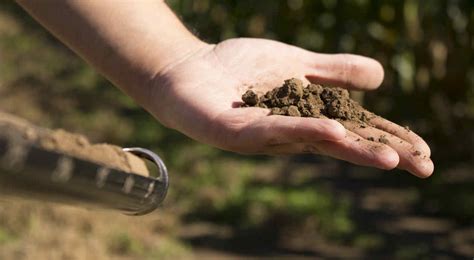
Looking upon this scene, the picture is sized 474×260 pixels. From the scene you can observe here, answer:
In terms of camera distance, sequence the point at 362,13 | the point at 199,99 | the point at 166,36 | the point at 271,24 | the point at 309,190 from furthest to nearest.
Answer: the point at 271,24
the point at 362,13
the point at 309,190
the point at 166,36
the point at 199,99

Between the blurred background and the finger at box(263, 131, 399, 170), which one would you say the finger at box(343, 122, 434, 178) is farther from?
the blurred background

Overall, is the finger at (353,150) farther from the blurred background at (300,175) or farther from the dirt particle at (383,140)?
the blurred background at (300,175)

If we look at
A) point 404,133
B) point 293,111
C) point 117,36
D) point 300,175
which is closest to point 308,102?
point 293,111

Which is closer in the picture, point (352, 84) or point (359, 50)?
point (352, 84)

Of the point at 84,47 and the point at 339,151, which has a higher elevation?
the point at 339,151

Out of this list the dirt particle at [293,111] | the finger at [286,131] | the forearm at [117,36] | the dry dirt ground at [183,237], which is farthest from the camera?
the dry dirt ground at [183,237]

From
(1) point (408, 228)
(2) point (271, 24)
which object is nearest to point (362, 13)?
(2) point (271, 24)

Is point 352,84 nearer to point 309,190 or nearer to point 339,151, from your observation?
point 339,151

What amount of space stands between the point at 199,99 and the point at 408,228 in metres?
2.97

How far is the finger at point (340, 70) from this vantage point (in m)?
2.73

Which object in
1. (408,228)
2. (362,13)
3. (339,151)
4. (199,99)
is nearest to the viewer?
(339,151)

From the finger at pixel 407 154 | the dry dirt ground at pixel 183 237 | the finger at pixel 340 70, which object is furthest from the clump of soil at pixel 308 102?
the dry dirt ground at pixel 183 237

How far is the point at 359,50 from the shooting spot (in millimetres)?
6090

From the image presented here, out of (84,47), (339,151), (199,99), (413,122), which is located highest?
(413,122)
